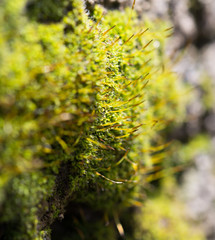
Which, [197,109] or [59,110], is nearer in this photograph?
[59,110]

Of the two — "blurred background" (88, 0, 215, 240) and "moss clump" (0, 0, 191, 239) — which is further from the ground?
"moss clump" (0, 0, 191, 239)

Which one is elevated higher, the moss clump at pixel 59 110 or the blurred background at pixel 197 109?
the moss clump at pixel 59 110

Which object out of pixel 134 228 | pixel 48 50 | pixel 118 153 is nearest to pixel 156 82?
pixel 118 153

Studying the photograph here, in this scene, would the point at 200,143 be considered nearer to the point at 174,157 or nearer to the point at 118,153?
the point at 174,157

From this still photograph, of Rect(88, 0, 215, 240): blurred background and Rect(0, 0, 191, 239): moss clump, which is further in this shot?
Rect(88, 0, 215, 240): blurred background

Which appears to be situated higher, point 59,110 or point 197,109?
point 59,110
